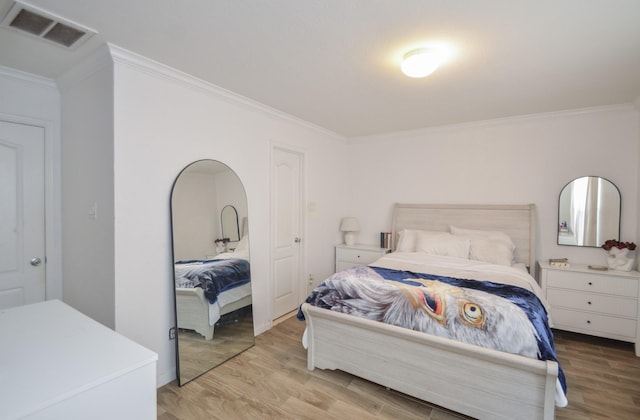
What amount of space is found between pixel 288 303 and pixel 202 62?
274 cm

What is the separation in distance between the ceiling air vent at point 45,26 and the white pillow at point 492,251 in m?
3.78

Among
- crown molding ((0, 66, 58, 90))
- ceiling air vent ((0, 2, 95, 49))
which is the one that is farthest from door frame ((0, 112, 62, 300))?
ceiling air vent ((0, 2, 95, 49))

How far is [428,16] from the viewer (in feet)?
5.49

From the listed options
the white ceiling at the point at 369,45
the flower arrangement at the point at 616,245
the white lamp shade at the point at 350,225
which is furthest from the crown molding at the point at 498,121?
the flower arrangement at the point at 616,245

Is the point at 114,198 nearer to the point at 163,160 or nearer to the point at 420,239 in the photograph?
the point at 163,160

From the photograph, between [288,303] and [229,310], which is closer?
[229,310]

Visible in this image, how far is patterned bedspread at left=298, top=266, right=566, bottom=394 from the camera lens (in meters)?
1.79

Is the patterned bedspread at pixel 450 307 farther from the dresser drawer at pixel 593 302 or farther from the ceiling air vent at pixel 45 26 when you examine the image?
the ceiling air vent at pixel 45 26

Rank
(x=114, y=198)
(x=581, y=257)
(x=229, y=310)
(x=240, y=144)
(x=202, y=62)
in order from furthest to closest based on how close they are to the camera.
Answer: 1. (x=581, y=257)
2. (x=240, y=144)
3. (x=229, y=310)
4. (x=202, y=62)
5. (x=114, y=198)

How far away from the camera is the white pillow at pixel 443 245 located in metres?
3.41

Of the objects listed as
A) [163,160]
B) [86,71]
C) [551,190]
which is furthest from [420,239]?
[86,71]

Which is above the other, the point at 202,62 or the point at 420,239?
the point at 202,62

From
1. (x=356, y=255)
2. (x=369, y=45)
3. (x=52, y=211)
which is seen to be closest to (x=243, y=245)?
(x=52, y=211)

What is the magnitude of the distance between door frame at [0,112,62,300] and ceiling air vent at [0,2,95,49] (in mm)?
954
